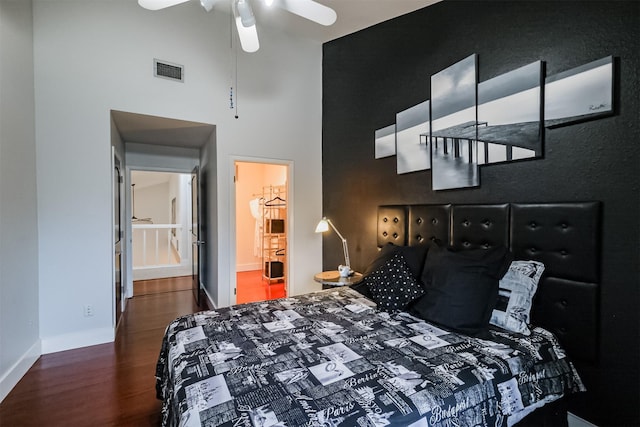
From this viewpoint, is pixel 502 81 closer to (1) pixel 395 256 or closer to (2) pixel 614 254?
(2) pixel 614 254

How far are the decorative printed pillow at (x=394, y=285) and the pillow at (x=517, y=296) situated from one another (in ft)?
1.57

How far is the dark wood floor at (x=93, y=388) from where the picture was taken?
1814 mm

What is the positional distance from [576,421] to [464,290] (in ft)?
3.26

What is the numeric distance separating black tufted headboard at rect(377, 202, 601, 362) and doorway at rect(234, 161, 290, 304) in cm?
324

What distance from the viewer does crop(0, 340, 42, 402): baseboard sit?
2.00m

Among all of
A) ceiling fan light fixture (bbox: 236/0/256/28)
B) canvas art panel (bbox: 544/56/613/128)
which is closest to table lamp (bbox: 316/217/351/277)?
ceiling fan light fixture (bbox: 236/0/256/28)

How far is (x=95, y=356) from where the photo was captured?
2584 millimetres

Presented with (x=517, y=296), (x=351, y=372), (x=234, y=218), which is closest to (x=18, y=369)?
(x=234, y=218)

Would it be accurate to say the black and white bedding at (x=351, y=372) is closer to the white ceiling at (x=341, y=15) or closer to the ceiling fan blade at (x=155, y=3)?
the ceiling fan blade at (x=155, y=3)

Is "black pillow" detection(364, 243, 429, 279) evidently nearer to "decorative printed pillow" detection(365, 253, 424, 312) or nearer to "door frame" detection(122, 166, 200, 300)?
"decorative printed pillow" detection(365, 253, 424, 312)

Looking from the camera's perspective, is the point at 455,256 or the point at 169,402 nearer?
the point at 169,402

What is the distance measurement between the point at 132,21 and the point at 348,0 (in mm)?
2240

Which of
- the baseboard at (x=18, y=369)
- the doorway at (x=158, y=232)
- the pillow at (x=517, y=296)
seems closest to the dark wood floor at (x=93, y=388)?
the baseboard at (x=18, y=369)

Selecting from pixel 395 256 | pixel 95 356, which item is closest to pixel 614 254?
pixel 395 256
